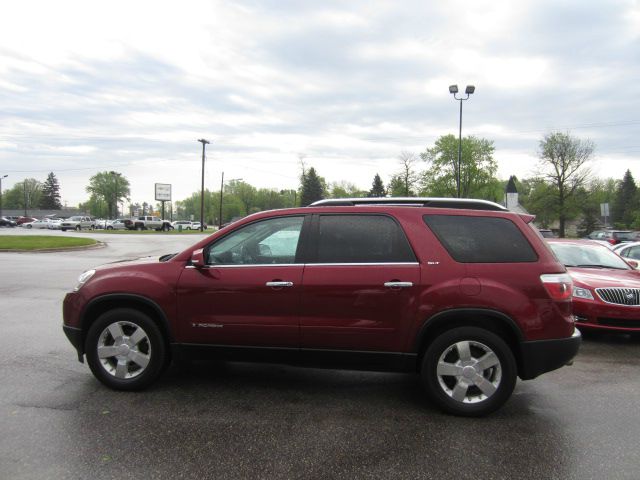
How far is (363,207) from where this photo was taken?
4141 millimetres

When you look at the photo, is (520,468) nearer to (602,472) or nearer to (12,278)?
(602,472)

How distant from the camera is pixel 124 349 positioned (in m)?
4.24

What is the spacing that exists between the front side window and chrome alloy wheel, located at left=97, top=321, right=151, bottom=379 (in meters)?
0.97

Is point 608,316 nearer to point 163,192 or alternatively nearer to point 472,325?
point 472,325

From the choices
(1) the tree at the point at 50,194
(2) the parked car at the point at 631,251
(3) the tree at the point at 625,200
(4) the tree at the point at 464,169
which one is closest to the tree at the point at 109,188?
(1) the tree at the point at 50,194

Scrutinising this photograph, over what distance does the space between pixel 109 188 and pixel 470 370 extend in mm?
128346

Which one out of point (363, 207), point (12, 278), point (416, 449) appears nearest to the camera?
point (416, 449)

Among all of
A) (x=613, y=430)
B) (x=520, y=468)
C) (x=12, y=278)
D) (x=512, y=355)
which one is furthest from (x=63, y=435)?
(x=12, y=278)

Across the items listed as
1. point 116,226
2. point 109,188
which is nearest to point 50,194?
point 109,188

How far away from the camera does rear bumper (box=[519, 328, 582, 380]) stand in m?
3.77

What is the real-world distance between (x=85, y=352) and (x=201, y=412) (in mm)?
1353

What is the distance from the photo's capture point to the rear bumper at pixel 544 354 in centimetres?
377

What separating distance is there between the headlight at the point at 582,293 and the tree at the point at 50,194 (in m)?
155

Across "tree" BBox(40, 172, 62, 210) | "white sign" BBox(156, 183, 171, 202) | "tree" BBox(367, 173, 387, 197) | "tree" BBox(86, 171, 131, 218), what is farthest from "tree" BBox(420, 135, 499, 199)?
"tree" BBox(40, 172, 62, 210)
